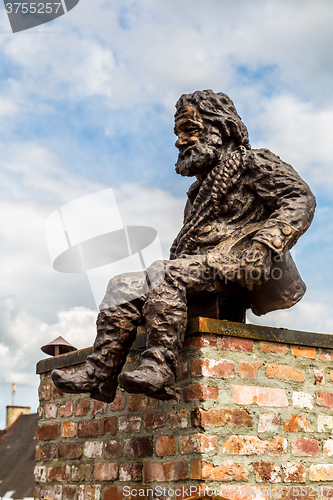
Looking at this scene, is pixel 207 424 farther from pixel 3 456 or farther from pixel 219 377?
pixel 3 456

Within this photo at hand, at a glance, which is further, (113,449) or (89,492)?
(89,492)

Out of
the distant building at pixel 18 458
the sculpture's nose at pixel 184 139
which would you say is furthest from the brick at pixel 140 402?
the distant building at pixel 18 458

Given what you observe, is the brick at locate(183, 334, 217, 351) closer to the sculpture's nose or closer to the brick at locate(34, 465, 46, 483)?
the sculpture's nose

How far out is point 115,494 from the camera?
3.75 metres

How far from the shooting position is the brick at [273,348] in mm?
3662

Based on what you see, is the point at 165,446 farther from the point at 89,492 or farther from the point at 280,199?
the point at 280,199

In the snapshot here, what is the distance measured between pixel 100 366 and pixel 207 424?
62 centimetres

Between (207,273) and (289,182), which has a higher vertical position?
(289,182)

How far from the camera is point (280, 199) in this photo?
3.70 meters

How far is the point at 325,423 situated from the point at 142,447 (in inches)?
41.7

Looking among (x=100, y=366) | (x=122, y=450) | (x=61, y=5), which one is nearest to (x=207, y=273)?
(x=100, y=366)

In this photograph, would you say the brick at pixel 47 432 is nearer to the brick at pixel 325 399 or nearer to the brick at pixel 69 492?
the brick at pixel 69 492

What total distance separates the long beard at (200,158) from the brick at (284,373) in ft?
4.03

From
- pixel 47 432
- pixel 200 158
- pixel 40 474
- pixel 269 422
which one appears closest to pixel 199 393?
pixel 269 422
